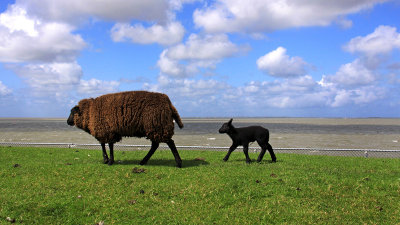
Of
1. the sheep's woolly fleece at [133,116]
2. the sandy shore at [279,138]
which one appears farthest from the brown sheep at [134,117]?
the sandy shore at [279,138]

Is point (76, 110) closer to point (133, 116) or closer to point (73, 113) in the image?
point (73, 113)

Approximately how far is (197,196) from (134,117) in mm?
4531

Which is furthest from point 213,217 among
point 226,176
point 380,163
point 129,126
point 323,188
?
point 380,163

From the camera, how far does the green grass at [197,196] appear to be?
6.38m

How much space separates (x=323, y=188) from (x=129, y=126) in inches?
265

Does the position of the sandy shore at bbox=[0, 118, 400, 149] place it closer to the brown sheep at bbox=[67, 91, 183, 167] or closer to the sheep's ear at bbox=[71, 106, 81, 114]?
the brown sheep at bbox=[67, 91, 183, 167]

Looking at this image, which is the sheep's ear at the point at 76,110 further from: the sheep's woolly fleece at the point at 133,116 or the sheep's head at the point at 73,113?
the sheep's woolly fleece at the point at 133,116

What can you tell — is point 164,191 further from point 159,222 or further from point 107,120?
point 107,120

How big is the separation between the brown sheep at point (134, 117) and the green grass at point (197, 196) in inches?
57.8

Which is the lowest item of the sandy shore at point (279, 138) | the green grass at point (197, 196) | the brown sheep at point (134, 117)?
the sandy shore at point (279, 138)

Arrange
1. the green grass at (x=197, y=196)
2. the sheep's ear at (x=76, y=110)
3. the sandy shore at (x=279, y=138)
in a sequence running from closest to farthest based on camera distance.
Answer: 1. the green grass at (x=197, y=196)
2. the sheep's ear at (x=76, y=110)
3. the sandy shore at (x=279, y=138)

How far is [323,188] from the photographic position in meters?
8.08

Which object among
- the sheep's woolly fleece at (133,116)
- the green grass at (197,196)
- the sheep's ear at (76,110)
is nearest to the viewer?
the green grass at (197,196)

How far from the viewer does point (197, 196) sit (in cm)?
744
